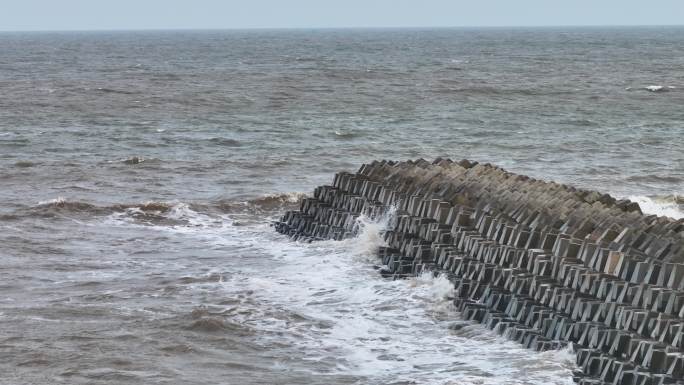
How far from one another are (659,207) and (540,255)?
34.8ft

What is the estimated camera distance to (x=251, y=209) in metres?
31.3

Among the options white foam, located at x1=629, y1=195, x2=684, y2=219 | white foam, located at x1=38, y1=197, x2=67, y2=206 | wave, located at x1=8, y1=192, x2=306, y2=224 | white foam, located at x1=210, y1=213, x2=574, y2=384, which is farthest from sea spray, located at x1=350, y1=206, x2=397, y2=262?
white foam, located at x1=38, y1=197, x2=67, y2=206

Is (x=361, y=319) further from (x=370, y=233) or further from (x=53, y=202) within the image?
(x=53, y=202)

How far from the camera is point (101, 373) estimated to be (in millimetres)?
17094

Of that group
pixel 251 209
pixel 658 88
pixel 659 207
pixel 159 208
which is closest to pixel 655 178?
pixel 659 207

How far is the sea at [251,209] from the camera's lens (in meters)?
17.7

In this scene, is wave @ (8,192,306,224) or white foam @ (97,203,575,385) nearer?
white foam @ (97,203,575,385)

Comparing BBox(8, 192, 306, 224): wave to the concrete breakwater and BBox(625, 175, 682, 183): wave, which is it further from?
BBox(625, 175, 682, 183): wave

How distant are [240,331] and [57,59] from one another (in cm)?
10425

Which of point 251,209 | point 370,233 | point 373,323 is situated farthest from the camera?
point 251,209

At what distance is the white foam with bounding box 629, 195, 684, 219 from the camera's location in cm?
2828

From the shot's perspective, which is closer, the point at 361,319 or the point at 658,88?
the point at 361,319

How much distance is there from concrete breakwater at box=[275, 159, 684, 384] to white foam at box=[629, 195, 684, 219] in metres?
4.45

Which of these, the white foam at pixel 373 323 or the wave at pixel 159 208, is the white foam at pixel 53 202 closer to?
the wave at pixel 159 208
